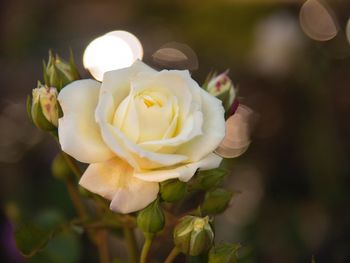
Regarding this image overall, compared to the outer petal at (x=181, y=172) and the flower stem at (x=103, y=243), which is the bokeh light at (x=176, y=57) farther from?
the outer petal at (x=181, y=172)

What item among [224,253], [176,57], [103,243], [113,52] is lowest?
[176,57]

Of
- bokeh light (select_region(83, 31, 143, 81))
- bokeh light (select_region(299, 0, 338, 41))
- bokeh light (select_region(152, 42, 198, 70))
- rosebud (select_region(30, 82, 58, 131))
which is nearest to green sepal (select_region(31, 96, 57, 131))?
rosebud (select_region(30, 82, 58, 131))

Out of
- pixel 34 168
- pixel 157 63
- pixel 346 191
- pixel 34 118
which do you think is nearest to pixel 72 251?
pixel 34 118

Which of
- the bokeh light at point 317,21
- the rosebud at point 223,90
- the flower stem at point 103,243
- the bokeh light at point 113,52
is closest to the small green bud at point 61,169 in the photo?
the flower stem at point 103,243

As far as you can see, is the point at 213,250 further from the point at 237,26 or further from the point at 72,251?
the point at 237,26

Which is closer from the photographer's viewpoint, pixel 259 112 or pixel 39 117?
pixel 39 117

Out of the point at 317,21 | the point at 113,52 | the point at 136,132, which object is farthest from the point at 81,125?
the point at 317,21

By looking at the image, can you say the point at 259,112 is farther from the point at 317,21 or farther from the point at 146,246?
the point at 146,246
